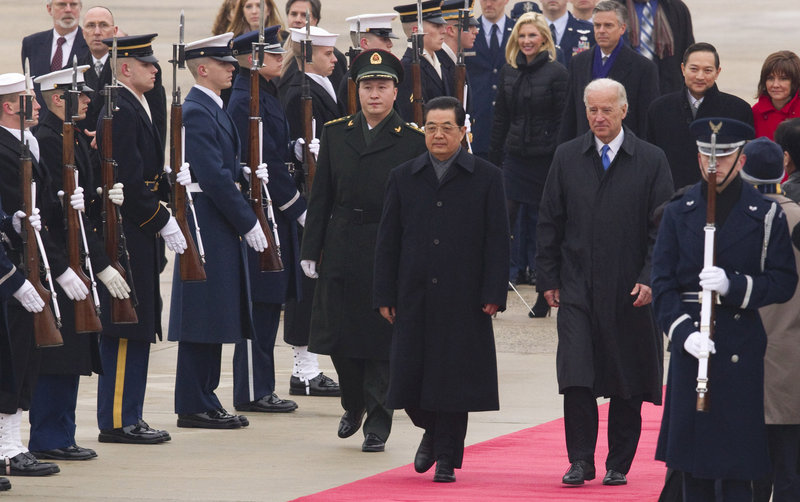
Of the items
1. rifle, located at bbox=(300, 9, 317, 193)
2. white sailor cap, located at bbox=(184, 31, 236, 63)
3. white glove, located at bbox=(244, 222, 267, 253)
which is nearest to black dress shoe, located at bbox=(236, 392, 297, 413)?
white glove, located at bbox=(244, 222, 267, 253)

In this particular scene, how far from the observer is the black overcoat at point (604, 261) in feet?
24.3

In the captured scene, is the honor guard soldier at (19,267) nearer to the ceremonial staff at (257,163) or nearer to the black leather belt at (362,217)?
the black leather belt at (362,217)

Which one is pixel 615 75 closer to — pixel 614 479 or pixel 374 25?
pixel 374 25

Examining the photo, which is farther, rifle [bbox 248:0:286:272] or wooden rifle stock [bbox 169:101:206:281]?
rifle [bbox 248:0:286:272]

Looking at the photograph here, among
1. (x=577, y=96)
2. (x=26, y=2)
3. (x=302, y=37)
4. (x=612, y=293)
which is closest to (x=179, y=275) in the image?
(x=302, y=37)

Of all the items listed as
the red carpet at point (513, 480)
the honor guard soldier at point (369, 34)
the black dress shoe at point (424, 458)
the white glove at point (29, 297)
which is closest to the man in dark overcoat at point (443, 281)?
the black dress shoe at point (424, 458)

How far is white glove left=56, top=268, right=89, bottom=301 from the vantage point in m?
7.45

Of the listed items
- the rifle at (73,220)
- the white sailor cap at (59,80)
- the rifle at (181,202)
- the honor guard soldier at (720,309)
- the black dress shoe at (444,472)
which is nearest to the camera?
the honor guard soldier at (720,309)

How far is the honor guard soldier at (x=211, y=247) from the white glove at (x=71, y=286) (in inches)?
47.5

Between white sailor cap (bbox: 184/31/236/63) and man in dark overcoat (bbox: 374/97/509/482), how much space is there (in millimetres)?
1485

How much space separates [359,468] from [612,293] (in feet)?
4.40

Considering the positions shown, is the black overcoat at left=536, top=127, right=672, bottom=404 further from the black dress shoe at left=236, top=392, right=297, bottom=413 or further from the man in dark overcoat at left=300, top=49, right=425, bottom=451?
the black dress shoe at left=236, top=392, right=297, bottom=413

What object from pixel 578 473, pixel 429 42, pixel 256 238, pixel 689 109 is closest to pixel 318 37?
pixel 429 42

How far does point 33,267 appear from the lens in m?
7.14
